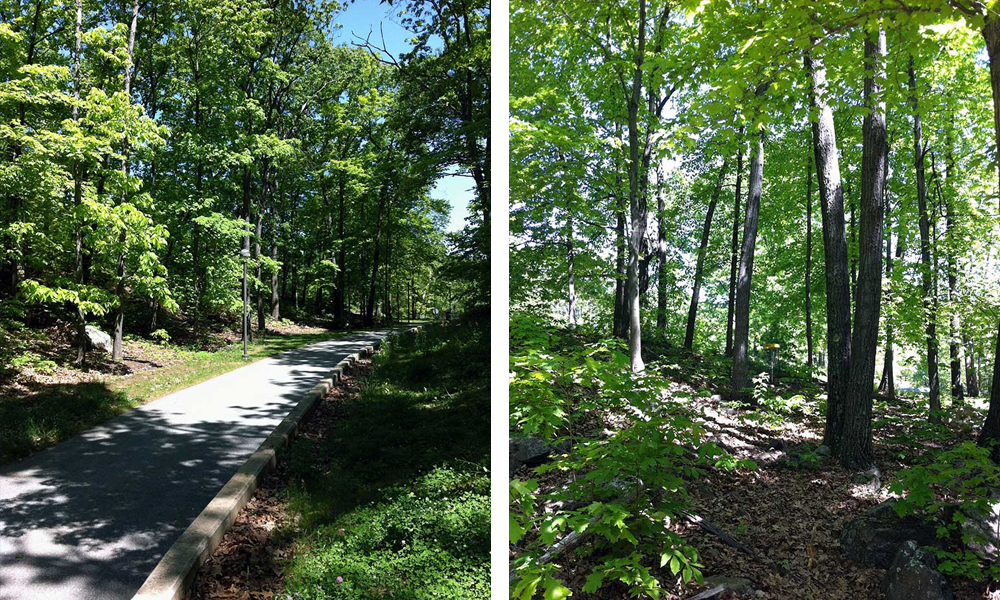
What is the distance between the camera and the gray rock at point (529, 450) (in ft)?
4.70

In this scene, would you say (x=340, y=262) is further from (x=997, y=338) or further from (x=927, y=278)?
(x=997, y=338)

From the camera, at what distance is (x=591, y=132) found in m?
1.48

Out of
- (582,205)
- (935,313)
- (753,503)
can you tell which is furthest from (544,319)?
(935,313)

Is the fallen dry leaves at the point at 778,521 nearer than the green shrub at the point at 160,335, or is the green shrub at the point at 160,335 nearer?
the fallen dry leaves at the point at 778,521

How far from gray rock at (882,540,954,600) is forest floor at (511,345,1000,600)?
20mm

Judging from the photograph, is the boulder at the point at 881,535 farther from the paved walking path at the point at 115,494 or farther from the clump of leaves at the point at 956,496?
the paved walking path at the point at 115,494

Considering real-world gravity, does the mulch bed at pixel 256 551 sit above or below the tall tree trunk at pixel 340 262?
below

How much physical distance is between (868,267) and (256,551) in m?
2.43

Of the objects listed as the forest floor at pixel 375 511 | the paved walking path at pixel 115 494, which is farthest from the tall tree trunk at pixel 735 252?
the paved walking path at pixel 115 494

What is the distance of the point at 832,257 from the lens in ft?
6.82

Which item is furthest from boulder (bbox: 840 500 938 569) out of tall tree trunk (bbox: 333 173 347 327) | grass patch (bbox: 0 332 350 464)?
tall tree trunk (bbox: 333 173 347 327)

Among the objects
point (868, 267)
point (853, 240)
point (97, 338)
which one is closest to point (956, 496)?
point (868, 267)

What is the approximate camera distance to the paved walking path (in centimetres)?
129

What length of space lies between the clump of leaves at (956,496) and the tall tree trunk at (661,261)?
2.22 ft
